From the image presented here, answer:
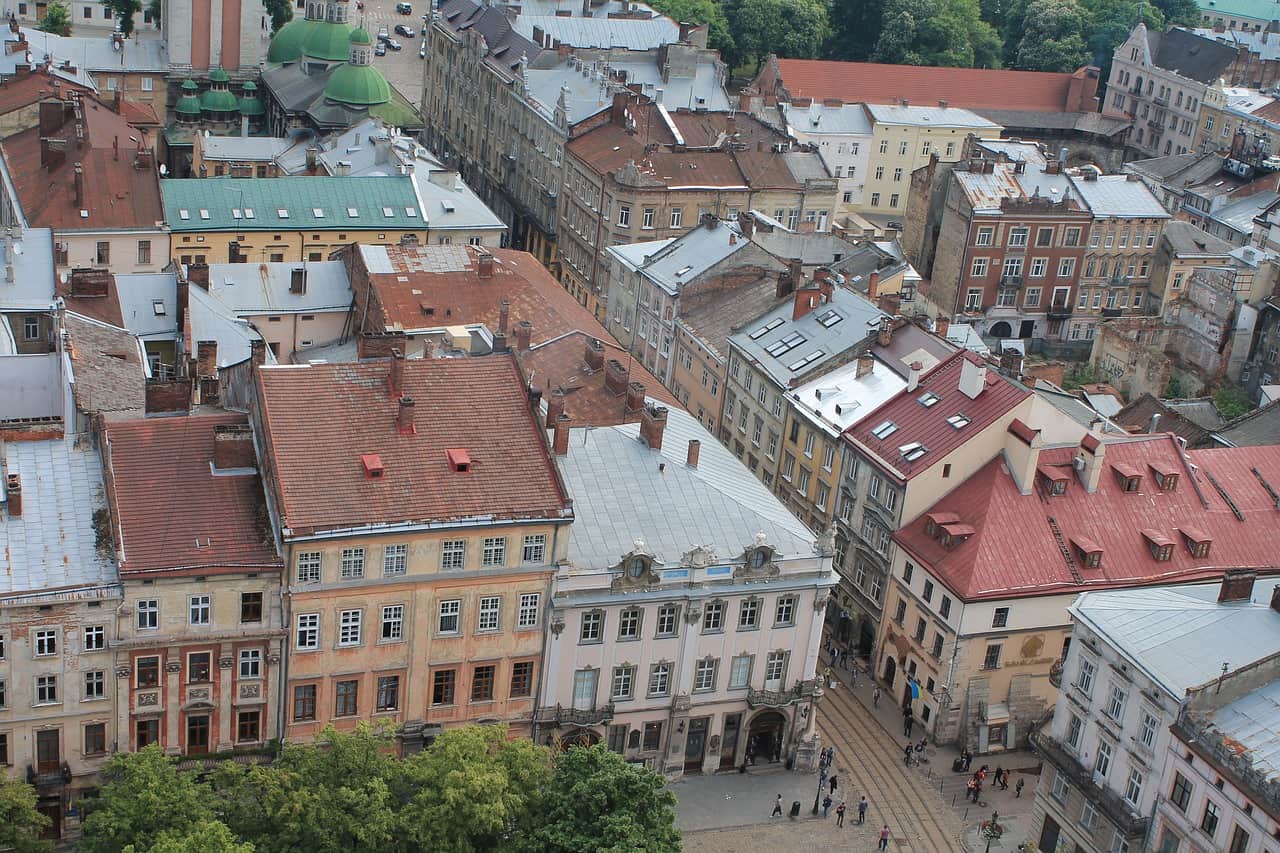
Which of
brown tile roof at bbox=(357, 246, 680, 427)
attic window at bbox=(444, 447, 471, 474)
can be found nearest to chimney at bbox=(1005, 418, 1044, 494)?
brown tile roof at bbox=(357, 246, 680, 427)

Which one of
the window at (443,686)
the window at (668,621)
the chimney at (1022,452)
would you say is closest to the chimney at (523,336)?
the window at (668,621)

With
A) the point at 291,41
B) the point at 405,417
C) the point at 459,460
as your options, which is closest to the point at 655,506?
the point at 459,460

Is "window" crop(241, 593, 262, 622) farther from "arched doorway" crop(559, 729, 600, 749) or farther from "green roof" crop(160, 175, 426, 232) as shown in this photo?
"green roof" crop(160, 175, 426, 232)

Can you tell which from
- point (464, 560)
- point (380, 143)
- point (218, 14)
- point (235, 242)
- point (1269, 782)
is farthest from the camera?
point (218, 14)

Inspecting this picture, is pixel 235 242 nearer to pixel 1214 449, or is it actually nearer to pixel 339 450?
pixel 339 450

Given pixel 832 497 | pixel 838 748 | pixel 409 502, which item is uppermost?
pixel 409 502

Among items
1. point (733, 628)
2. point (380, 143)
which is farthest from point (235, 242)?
point (733, 628)

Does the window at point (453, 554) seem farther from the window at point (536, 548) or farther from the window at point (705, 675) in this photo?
the window at point (705, 675)
